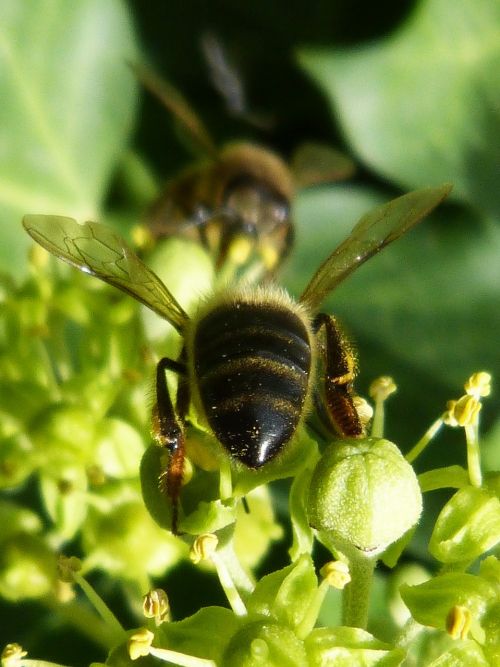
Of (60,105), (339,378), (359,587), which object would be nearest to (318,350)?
(339,378)

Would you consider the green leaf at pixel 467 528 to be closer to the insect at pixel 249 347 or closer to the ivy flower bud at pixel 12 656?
the insect at pixel 249 347

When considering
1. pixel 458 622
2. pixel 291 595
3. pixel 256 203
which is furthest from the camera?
pixel 256 203

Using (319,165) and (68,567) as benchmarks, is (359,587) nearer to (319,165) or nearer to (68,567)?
(68,567)

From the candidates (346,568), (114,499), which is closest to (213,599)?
(114,499)

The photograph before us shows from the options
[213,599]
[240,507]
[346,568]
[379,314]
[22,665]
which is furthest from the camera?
[379,314]

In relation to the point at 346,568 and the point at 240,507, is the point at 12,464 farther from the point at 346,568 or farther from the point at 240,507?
the point at 346,568

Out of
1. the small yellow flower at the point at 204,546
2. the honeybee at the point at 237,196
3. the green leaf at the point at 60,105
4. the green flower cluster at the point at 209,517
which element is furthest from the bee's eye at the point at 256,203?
the small yellow flower at the point at 204,546
